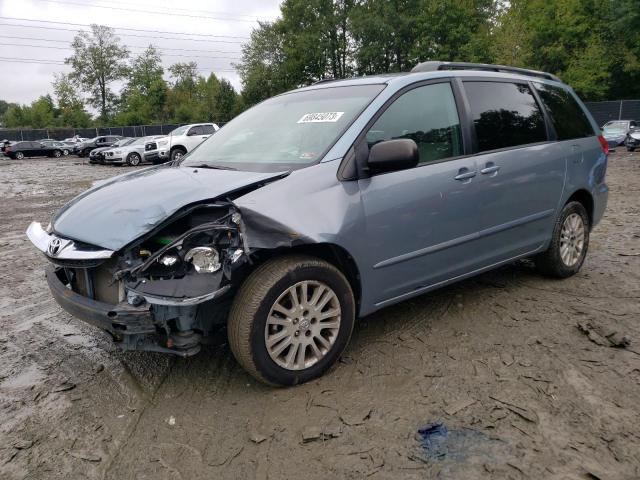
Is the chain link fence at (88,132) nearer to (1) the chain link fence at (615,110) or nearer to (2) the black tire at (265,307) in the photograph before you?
(1) the chain link fence at (615,110)

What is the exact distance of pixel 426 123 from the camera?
11.5 feet

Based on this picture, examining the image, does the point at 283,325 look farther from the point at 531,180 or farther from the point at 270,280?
the point at 531,180

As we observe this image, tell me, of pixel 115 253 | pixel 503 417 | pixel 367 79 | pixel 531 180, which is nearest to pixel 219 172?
pixel 115 253

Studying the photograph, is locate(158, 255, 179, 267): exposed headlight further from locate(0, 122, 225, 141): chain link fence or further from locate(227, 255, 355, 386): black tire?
locate(0, 122, 225, 141): chain link fence

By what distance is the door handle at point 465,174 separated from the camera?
137 inches

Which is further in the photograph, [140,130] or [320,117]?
[140,130]

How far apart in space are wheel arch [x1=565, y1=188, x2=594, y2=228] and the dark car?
3962 cm

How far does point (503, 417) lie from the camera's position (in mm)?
2584

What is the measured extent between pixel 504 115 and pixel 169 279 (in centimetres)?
289

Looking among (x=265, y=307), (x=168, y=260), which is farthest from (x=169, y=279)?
(x=265, y=307)

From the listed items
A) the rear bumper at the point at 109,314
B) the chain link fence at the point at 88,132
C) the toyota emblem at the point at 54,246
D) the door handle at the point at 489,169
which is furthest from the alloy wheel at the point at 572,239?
the chain link fence at the point at 88,132

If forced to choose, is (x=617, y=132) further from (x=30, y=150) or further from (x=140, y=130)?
(x=140, y=130)

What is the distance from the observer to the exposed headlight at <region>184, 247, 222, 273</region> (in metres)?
2.60

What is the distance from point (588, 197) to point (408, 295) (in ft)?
8.08
